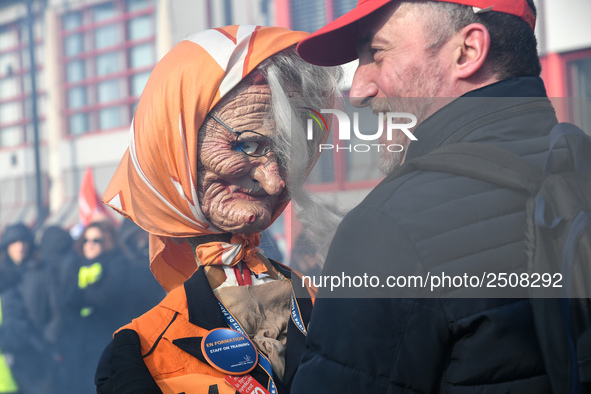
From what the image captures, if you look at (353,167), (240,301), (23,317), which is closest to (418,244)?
(353,167)

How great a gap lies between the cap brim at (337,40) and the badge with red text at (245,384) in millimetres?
882

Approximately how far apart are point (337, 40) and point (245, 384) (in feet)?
3.13

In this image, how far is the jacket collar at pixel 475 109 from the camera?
1.04 metres

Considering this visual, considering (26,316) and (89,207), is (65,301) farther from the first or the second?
(89,207)

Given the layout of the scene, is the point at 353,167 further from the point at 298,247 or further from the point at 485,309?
the point at 485,309

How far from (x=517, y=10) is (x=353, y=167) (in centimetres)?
43

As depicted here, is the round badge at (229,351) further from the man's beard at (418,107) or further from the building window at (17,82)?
the building window at (17,82)

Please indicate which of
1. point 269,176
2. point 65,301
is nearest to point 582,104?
point 269,176

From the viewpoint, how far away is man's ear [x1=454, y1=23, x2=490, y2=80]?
1091 mm

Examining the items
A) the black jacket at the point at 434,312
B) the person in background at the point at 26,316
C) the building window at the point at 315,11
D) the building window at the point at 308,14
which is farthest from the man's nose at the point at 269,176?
the person in background at the point at 26,316

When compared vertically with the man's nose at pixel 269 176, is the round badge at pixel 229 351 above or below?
below

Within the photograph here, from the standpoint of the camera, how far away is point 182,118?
1819 mm

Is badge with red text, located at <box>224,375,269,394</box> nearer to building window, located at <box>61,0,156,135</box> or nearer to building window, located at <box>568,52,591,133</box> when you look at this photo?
building window, located at <box>568,52,591,133</box>

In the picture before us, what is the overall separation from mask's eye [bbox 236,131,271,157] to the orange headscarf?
0.14 m
